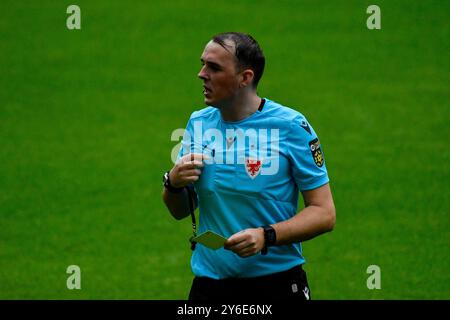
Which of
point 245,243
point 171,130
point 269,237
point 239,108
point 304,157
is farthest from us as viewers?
point 171,130

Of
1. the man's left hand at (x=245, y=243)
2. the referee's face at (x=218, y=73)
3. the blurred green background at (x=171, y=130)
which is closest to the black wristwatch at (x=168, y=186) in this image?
the referee's face at (x=218, y=73)

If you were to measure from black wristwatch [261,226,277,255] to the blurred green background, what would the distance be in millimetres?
4459

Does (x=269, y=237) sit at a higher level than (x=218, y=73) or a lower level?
lower

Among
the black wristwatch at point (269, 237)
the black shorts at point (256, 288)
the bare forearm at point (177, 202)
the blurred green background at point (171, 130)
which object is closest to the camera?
the black wristwatch at point (269, 237)

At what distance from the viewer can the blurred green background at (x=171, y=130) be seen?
393 inches

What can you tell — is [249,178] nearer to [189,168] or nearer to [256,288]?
[189,168]

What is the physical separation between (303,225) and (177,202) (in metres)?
0.78

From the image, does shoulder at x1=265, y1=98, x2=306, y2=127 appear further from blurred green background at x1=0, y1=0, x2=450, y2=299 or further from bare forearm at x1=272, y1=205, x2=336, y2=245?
blurred green background at x1=0, y1=0, x2=450, y2=299

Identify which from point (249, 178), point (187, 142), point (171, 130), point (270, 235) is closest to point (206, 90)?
point (187, 142)

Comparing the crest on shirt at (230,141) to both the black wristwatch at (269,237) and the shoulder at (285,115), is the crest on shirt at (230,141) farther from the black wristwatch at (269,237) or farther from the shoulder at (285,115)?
the black wristwatch at (269,237)

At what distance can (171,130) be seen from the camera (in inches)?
575

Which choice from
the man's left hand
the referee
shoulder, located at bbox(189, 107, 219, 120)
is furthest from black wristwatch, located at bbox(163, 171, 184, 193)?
the man's left hand
